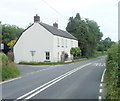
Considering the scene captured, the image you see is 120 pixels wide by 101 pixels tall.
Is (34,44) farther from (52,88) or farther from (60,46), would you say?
(52,88)

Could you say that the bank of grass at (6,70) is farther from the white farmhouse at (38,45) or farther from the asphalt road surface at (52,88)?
the white farmhouse at (38,45)

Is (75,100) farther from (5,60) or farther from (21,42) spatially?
(21,42)

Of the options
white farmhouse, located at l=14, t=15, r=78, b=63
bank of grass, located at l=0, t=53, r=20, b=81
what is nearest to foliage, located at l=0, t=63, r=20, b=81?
bank of grass, located at l=0, t=53, r=20, b=81

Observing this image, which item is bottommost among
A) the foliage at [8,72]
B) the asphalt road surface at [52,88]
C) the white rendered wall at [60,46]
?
the asphalt road surface at [52,88]

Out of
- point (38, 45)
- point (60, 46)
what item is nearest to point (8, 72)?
point (38, 45)

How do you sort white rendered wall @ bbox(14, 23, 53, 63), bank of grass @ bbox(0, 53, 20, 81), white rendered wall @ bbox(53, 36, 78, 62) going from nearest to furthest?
bank of grass @ bbox(0, 53, 20, 81) → white rendered wall @ bbox(14, 23, 53, 63) → white rendered wall @ bbox(53, 36, 78, 62)

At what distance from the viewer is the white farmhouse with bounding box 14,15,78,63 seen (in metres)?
49.1

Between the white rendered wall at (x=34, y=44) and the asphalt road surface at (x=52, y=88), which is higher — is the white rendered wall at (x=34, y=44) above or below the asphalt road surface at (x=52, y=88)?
above

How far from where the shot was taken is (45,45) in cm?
4953

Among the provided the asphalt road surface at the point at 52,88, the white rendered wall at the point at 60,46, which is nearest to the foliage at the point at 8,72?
the asphalt road surface at the point at 52,88

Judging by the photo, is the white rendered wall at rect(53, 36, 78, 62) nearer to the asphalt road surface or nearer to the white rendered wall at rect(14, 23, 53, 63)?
the white rendered wall at rect(14, 23, 53, 63)

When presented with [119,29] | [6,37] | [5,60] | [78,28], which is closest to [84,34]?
[78,28]

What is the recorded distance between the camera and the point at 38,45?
5034 cm

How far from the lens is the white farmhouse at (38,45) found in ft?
161
